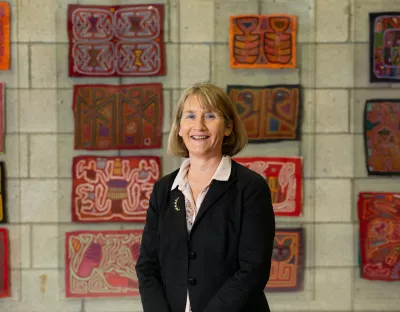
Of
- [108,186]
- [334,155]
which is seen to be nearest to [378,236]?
[334,155]

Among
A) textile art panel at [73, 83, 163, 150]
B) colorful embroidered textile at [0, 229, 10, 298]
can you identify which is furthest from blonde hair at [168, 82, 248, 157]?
colorful embroidered textile at [0, 229, 10, 298]

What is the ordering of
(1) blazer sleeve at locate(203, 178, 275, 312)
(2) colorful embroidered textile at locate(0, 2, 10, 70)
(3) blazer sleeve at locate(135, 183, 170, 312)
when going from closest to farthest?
(1) blazer sleeve at locate(203, 178, 275, 312), (3) blazer sleeve at locate(135, 183, 170, 312), (2) colorful embroidered textile at locate(0, 2, 10, 70)

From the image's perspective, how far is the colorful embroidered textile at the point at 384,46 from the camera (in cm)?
273

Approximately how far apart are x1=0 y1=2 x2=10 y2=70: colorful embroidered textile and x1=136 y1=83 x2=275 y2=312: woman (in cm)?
152

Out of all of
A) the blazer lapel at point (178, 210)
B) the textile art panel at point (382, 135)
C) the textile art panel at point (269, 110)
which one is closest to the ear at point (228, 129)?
the blazer lapel at point (178, 210)

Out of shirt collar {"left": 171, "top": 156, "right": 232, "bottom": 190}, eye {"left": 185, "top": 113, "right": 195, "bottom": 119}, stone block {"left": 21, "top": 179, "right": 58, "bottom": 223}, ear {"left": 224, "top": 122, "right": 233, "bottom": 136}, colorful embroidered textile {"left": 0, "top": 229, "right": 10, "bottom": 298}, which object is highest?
eye {"left": 185, "top": 113, "right": 195, "bottom": 119}

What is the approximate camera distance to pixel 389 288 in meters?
2.78

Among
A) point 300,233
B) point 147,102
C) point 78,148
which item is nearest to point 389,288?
point 300,233

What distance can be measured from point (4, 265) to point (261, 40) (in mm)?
1714

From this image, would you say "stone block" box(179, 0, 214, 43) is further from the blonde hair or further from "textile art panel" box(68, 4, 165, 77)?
the blonde hair

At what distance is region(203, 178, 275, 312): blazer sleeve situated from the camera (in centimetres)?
136

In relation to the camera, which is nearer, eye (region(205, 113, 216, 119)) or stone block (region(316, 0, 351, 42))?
eye (region(205, 113, 216, 119))

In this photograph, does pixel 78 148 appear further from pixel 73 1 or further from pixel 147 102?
pixel 73 1

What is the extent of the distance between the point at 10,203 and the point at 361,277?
5.97 feet
